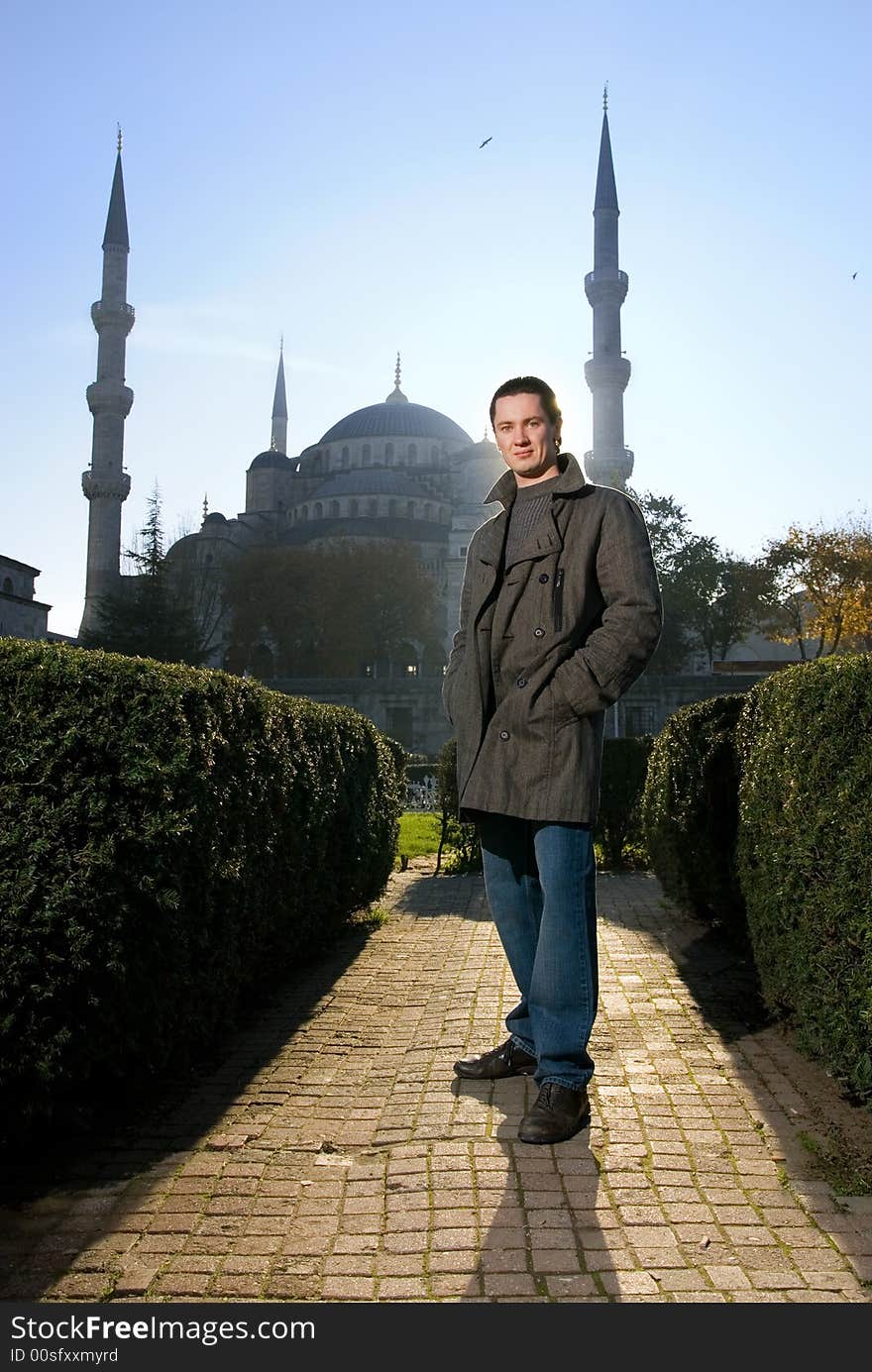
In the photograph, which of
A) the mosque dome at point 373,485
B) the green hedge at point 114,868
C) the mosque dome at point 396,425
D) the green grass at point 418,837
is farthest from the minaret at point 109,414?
the green hedge at point 114,868

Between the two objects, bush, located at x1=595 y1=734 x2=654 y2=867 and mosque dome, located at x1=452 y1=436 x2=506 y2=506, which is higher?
mosque dome, located at x1=452 y1=436 x2=506 y2=506

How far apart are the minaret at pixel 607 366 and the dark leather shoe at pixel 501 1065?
46.6m

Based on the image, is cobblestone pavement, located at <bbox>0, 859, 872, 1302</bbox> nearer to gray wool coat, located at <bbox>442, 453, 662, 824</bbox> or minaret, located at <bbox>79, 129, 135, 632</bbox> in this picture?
gray wool coat, located at <bbox>442, 453, 662, 824</bbox>

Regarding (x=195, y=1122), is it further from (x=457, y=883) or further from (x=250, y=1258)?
(x=457, y=883)

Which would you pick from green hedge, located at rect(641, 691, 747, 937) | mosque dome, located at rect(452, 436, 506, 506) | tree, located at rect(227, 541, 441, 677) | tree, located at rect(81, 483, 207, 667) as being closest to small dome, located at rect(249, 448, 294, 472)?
mosque dome, located at rect(452, 436, 506, 506)

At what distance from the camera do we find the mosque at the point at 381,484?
1973 inches

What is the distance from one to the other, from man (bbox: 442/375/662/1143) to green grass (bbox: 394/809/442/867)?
7.63 metres

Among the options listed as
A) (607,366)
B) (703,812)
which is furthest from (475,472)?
(703,812)

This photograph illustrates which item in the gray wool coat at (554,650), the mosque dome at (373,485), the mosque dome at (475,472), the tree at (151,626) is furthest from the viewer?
the mosque dome at (373,485)

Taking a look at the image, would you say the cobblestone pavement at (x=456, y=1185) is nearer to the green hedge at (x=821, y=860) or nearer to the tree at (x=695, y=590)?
the green hedge at (x=821, y=860)

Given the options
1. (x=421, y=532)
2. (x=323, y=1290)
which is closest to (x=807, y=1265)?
(x=323, y=1290)

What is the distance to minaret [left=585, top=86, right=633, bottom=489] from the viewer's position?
49.4 m

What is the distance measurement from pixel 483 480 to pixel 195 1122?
72.1 m

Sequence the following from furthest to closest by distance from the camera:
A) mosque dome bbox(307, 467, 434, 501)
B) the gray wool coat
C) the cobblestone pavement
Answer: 1. mosque dome bbox(307, 467, 434, 501)
2. the gray wool coat
3. the cobblestone pavement
